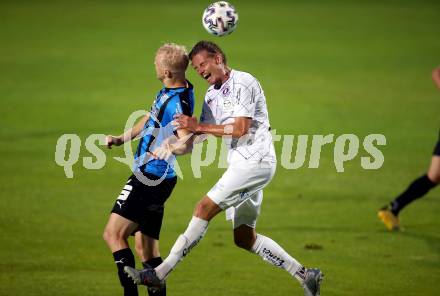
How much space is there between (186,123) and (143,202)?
2.77ft

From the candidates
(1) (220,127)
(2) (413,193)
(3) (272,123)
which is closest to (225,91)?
(1) (220,127)

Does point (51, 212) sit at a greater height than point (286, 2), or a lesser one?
lesser

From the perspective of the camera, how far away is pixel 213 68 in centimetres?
891

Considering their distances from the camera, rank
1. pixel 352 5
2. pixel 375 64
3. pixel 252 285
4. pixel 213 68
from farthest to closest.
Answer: pixel 352 5, pixel 375 64, pixel 252 285, pixel 213 68

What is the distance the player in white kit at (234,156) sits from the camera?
342 inches

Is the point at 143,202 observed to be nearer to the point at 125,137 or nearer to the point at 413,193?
the point at 125,137

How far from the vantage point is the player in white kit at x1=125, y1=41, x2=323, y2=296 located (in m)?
8.69

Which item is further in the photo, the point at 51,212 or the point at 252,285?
the point at 51,212

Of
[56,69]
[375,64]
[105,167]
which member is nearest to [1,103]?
[56,69]

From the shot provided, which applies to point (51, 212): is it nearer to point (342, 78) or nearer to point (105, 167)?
point (105, 167)

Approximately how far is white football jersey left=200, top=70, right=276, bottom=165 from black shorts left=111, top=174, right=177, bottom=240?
2.27 ft

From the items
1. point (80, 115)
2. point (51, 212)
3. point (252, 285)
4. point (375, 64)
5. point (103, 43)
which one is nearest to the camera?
point (252, 285)

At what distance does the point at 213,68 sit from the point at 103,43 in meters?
19.5

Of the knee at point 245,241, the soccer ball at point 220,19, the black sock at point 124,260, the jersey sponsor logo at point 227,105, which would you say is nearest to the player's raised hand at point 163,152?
the jersey sponsor logo at point 227,105
